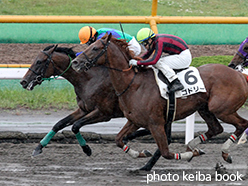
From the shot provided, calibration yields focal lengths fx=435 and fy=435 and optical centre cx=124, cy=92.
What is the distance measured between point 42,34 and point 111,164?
681 centimetres

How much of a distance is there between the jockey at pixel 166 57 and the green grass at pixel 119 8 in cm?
864

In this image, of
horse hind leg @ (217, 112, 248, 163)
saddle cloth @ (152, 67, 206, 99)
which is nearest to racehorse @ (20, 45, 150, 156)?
saddle cloth @ (152, 67, 206, 99)

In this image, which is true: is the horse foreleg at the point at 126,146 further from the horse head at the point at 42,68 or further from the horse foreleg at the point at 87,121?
the horse head at the point at 42,68

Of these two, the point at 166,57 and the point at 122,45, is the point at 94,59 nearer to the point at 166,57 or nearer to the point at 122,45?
the point at 122,45

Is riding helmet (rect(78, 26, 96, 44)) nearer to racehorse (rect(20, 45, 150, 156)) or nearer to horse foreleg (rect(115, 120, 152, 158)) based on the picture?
racehorse (rect(20, 45, 150, 156))

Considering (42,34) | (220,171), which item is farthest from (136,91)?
(42,34)

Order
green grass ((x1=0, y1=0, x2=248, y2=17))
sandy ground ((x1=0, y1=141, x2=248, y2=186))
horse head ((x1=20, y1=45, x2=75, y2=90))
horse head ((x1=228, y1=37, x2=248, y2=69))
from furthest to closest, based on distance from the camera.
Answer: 1. green grass ((x1=0, y1=0, x2=248, y2=17))
2. horse head ((x1=228, y1=37, x2=248, y2=69))
3. horse head ((x1=20, y1=45, x2=75, y2=90))
4. sandy ground ((x1=0, y1=141, x2=248, y2=186))

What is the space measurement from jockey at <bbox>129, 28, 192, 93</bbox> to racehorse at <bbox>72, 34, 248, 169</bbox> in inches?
6.3

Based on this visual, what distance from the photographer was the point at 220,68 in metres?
5.34

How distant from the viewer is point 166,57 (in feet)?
16.9

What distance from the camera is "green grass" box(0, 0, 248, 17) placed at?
45.2ft

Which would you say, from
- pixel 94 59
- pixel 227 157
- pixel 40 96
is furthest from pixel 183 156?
pixel 40 96

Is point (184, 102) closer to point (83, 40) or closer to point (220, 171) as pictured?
point (220, 171)

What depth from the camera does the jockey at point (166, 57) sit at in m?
4.92
